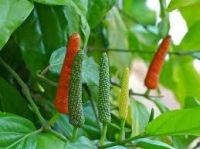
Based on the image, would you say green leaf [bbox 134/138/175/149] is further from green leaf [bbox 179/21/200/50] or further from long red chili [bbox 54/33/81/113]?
green leaf [bbox 179/21/200/50]

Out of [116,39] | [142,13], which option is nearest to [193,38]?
[116,39]

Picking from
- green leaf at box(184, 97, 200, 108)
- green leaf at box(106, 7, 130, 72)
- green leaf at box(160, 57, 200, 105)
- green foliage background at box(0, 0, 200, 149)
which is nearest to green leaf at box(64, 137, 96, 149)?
green foliage background at box(0, 0, 200, 149)

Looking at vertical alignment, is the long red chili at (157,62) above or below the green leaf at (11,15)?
below

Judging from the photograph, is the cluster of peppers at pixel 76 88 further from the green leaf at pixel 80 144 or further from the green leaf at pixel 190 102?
the green leaf at pixel 190 102

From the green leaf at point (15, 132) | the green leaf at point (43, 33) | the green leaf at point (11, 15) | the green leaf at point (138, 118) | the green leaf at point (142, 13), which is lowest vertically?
the green leaf at point (138, 118)

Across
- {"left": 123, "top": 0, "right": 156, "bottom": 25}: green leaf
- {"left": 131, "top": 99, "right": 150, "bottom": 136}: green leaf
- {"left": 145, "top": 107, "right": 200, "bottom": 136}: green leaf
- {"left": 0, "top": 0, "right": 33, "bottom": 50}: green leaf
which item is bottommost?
{"left": 131, "top": 99, "right": 150, "bottom": 136}: green leaf

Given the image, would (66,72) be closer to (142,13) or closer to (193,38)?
(193,38)

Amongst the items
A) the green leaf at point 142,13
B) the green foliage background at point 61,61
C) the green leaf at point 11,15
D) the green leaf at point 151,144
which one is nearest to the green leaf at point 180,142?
the green foliage background at point 61,61
